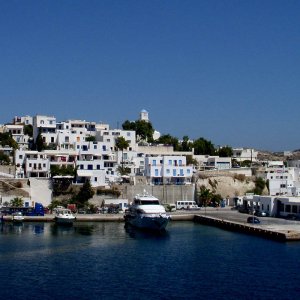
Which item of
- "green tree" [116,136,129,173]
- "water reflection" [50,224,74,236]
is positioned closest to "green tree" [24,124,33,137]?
"green tree" [116,136,129,173]

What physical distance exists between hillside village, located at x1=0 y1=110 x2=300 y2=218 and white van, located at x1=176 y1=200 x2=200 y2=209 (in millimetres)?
788

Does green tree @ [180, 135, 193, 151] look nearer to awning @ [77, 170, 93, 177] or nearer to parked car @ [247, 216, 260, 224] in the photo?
awning @ [77, 170, 93, 177]

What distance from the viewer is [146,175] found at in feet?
236

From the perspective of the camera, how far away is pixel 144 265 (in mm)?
37406

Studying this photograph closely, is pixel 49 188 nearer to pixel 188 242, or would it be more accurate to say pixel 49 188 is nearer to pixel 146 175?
pixel 146 175

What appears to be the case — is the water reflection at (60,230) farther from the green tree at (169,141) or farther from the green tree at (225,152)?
the green tree at (225,152)

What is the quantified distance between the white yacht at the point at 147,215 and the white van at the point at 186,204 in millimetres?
10339

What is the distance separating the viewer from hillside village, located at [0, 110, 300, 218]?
6650cm

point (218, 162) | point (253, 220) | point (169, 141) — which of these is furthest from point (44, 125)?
point (253, 220)

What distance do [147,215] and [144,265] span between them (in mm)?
17136

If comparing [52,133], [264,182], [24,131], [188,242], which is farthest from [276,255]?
[24,131]

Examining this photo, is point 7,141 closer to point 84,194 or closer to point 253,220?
point 84,194

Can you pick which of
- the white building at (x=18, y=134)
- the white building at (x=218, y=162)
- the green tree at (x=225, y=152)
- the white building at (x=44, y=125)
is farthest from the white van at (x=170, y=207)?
the green tree at (x=225, y=152)

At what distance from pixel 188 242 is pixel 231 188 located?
2706 cm
